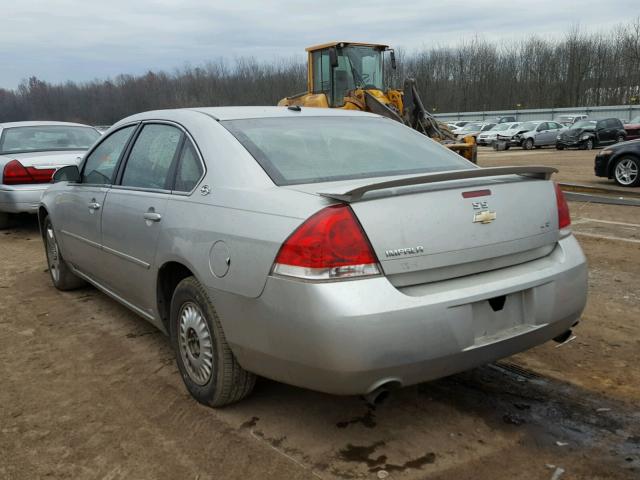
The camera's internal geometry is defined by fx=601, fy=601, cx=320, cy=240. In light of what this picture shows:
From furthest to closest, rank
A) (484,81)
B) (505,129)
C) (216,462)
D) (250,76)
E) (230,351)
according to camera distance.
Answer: (250,76) < (484,81) < (505,129) < (230,351) < (216,462)

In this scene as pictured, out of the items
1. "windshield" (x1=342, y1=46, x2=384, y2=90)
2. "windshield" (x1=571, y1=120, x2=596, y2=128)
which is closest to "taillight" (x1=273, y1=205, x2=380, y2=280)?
"windshield" (x1=342, y1=46, x2=384, y2=90)

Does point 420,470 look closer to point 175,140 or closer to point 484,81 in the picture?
point 175,140

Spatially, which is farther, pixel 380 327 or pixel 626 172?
pixel 626 172

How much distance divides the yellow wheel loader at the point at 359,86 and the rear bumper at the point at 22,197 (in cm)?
748

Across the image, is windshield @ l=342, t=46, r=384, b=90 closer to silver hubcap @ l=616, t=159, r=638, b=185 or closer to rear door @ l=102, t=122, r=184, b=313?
silver hubcap @ l=616, t=159, r=638, b=185

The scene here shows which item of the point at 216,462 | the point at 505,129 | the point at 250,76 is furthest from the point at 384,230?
the point at 250,76

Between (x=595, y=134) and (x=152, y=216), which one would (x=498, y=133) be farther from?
(x=152, y=216)

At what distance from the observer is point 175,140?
3.61 m

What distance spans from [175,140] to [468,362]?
2.13 meters

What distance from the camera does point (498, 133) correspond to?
34.4 meters

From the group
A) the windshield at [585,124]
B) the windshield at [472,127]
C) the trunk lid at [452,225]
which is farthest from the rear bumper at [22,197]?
the windshield at [472,127]

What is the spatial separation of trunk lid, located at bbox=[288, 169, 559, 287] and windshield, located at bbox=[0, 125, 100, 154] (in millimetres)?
7636

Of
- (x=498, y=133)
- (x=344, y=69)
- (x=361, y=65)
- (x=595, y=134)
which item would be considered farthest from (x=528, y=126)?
(x=344, y=69)

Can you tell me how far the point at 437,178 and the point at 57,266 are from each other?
4.16m
